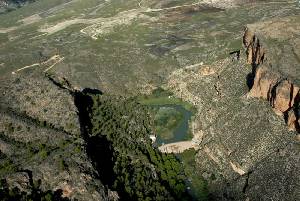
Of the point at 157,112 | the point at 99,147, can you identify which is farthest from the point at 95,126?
the point at 157,112

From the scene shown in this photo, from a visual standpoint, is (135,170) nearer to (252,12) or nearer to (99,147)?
(99,147)

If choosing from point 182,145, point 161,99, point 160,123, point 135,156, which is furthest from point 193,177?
point 161,99

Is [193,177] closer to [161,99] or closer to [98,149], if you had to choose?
[98,149]

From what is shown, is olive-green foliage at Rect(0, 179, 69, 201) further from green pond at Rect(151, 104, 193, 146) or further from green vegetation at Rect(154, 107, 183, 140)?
green vegetation at Rect(154, 107, 183, 140)

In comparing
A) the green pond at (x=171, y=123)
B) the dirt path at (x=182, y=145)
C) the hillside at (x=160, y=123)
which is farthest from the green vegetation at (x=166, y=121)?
the dirt path at (x=182, y=145)

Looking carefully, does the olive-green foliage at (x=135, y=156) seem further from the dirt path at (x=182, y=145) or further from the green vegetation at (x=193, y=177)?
the dirt path at (x=182, y=145)
